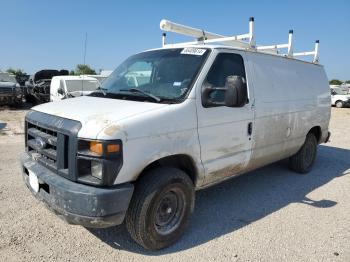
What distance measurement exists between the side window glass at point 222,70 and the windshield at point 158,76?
18 cm

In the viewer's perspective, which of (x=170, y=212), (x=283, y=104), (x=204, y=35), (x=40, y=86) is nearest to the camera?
(x=170, y=212)

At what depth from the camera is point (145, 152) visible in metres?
3.15

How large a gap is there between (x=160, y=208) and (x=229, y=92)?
4.71 feet

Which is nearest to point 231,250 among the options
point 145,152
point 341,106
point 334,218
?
point 145,152

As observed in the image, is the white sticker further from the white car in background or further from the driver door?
the white car in background

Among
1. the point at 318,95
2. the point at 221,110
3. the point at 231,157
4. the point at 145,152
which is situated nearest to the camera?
the point at 145,152

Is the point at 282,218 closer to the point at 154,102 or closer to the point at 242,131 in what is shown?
the point at 242,131

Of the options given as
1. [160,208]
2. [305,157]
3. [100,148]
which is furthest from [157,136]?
[305,157]

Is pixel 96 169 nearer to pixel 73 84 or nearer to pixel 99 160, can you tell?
pixel 99 160

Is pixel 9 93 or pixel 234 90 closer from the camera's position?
pixel 234 90

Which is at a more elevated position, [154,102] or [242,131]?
[154,102]

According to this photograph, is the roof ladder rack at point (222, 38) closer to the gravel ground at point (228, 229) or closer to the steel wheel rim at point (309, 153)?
the steel wheel rim at point (309, 153)

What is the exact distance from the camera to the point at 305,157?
6438 millimetres

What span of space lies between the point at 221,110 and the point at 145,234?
1635 mm
